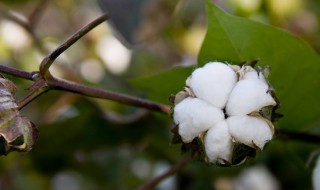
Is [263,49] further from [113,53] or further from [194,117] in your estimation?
[113,53]

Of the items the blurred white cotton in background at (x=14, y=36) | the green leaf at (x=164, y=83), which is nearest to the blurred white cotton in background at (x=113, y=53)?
the blurred white cotton in background at (x=14, y=36)

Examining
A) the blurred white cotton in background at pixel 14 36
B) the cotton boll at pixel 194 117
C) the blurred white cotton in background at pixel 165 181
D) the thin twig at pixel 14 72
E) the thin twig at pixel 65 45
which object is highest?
the thin twig at pixel 65 45

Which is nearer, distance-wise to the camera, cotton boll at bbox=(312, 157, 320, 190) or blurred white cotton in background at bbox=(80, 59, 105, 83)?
cotton boll at bbox=(312, 157, 320, 190)

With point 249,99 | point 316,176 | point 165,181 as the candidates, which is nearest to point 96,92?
point 249,99

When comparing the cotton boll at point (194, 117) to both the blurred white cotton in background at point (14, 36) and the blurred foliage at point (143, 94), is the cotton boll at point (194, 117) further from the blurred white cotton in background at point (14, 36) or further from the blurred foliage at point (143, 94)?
the blurred white cotton in background at point (14, 36)

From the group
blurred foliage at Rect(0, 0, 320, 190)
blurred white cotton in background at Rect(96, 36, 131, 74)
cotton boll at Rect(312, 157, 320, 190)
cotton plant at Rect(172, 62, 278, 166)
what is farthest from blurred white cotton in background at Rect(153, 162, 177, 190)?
cotton plant at Rect(172, 62, 278, 166)

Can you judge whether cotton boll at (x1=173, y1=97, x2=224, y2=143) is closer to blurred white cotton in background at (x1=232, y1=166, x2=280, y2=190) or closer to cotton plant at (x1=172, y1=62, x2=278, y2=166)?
cotton plant at (x1=172, y1=62, x2=278, y2=166)
